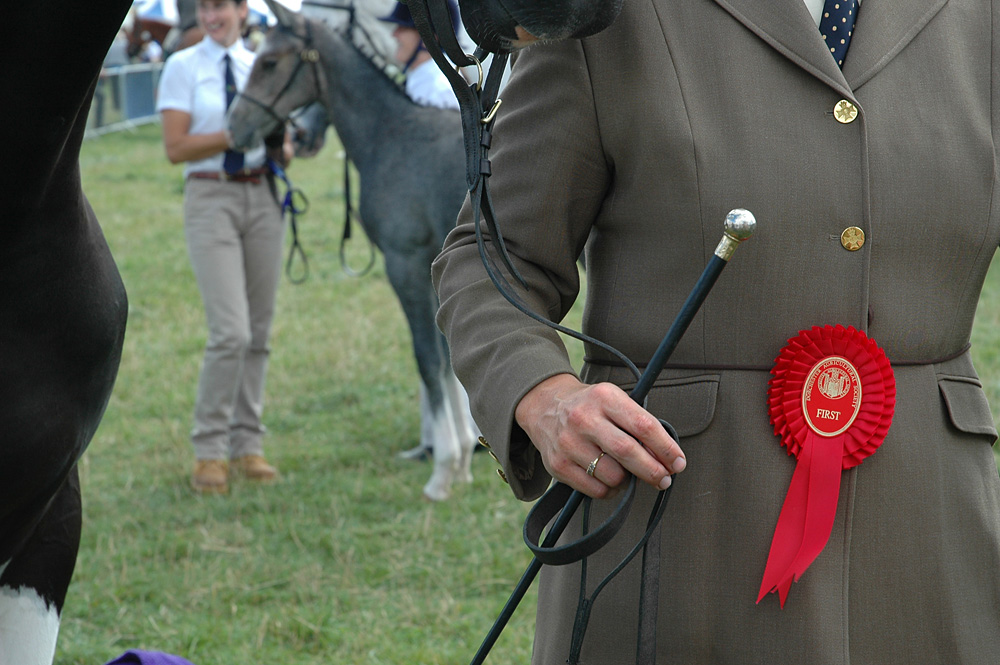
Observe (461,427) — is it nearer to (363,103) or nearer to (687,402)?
(363,103)

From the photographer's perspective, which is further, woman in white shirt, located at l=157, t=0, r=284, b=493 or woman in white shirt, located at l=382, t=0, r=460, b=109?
woman in white shirt, located at l=382, t=0, r=460, b=109

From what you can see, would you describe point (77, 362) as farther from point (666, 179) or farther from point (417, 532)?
point (417, 532)

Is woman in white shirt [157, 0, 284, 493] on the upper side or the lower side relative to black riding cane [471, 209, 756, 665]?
lower

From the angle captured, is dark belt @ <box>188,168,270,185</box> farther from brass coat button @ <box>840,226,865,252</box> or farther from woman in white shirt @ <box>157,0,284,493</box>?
brass coat button @ <box>840,226,865,252</box>

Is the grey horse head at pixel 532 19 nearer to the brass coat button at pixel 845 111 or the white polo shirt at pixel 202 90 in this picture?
the brass coat button at pixel 845 111

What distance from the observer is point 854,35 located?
4.53ft

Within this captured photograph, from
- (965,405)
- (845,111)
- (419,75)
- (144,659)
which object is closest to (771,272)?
(845,111)

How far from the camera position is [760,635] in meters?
1.33

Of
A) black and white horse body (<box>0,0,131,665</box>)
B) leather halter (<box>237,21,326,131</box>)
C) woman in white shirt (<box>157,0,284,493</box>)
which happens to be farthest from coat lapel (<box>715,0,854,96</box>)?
A: leather halter (<box>237,21,326,131</box>)

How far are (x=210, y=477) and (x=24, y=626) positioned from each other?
3.06m

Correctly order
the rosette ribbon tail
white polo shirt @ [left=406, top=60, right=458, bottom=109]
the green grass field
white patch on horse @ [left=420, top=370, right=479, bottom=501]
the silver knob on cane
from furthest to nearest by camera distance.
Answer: white polo shirt @ [left=406, top=60, right=458, bottom=109], white patch on horse @ [left=420, top=370, right=479, bottom=501], the green grass field, the rosette ribbon tail, the silver knob on cane

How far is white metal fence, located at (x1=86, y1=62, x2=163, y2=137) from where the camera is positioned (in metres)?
19.5

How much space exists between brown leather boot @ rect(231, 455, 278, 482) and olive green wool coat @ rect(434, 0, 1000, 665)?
3923 mm

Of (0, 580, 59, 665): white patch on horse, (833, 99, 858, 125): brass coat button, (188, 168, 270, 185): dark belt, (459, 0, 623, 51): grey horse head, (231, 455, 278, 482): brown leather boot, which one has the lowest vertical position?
(231, 455, 278, 482): brown leather boot
